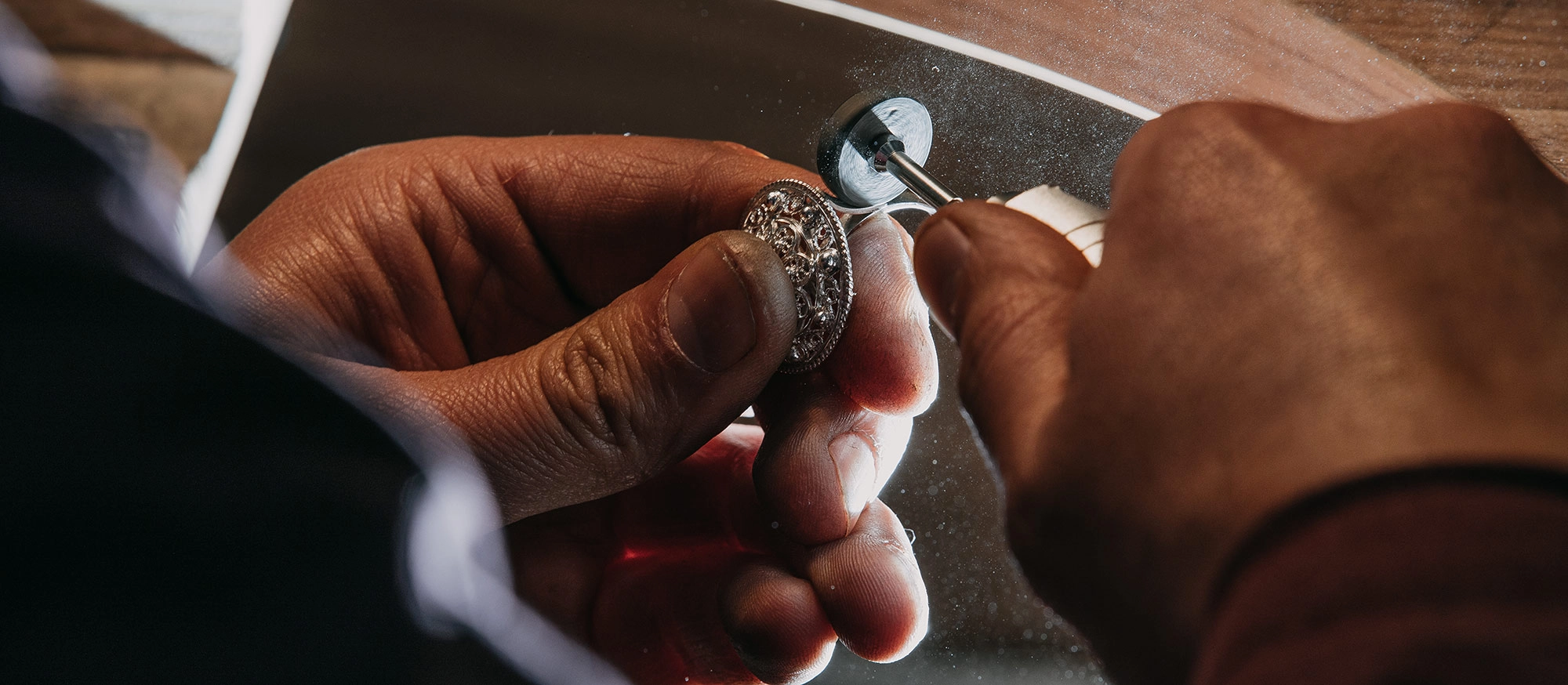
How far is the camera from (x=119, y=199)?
0.43 m

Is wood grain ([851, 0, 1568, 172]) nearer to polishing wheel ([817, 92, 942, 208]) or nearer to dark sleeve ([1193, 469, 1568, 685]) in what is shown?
polishing wheel ([817, 92, 942, 208])

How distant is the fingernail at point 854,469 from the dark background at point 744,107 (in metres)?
0.04

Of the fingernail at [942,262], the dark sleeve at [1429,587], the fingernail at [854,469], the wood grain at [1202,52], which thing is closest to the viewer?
the dark sleeve at [1429,587]

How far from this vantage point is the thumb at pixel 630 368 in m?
0.46

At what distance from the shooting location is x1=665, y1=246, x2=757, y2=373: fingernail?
0.46 meters

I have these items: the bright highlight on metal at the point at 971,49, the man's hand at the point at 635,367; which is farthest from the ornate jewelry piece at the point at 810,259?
the bright highlight on metal at the point at 971,49

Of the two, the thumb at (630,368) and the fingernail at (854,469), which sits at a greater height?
the thumb at (630,368)

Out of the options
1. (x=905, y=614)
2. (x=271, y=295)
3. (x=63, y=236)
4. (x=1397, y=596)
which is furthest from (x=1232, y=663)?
(x=271, y=295)

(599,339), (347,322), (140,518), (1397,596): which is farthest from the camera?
(347,322)

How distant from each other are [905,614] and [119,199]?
1.58ft

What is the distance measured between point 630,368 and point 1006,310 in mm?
237

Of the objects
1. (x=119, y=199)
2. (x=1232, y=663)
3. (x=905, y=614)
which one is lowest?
(x=905, y=614)

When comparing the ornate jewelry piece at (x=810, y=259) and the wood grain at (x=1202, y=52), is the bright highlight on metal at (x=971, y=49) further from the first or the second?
the ornate jewelry piece at (x=810, y=259)

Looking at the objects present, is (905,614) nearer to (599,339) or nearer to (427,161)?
(599,339)
